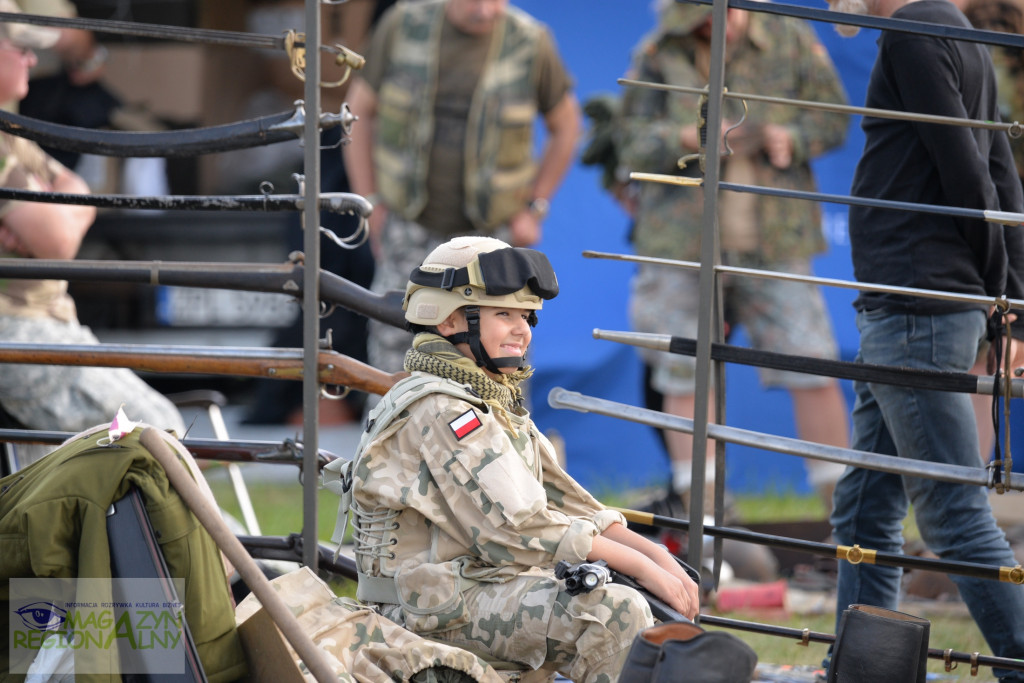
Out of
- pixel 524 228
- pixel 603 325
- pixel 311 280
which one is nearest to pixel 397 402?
pixel 311 280

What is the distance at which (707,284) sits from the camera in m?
3.39

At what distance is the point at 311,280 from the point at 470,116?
2369 mm

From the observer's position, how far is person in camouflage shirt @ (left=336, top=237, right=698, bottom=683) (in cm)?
270

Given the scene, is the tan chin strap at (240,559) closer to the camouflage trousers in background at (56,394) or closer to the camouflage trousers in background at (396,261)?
the camouflage trousers in background at (56,394)

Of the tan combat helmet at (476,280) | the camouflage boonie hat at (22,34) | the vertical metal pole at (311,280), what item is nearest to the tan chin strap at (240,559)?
the tan combat helmet at (476,280)

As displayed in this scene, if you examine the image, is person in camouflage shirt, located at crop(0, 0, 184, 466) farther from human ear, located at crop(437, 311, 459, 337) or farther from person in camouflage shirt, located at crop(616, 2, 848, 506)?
person in camouflage shirt, located at crop(616, 2, 848, 506)

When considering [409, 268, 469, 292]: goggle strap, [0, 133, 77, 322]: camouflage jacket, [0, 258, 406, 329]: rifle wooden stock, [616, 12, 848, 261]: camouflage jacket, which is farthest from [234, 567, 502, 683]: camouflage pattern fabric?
[616, 12, 848, 261]: camouflage jacket

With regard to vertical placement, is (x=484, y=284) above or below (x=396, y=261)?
above

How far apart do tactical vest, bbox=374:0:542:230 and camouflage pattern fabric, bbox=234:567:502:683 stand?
2994 millimetres

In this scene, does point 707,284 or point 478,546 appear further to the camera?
point 707,284

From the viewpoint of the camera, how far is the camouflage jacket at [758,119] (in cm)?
532

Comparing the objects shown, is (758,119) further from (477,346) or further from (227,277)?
(477,346)

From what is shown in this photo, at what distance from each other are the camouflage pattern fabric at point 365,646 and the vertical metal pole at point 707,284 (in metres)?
0.91
